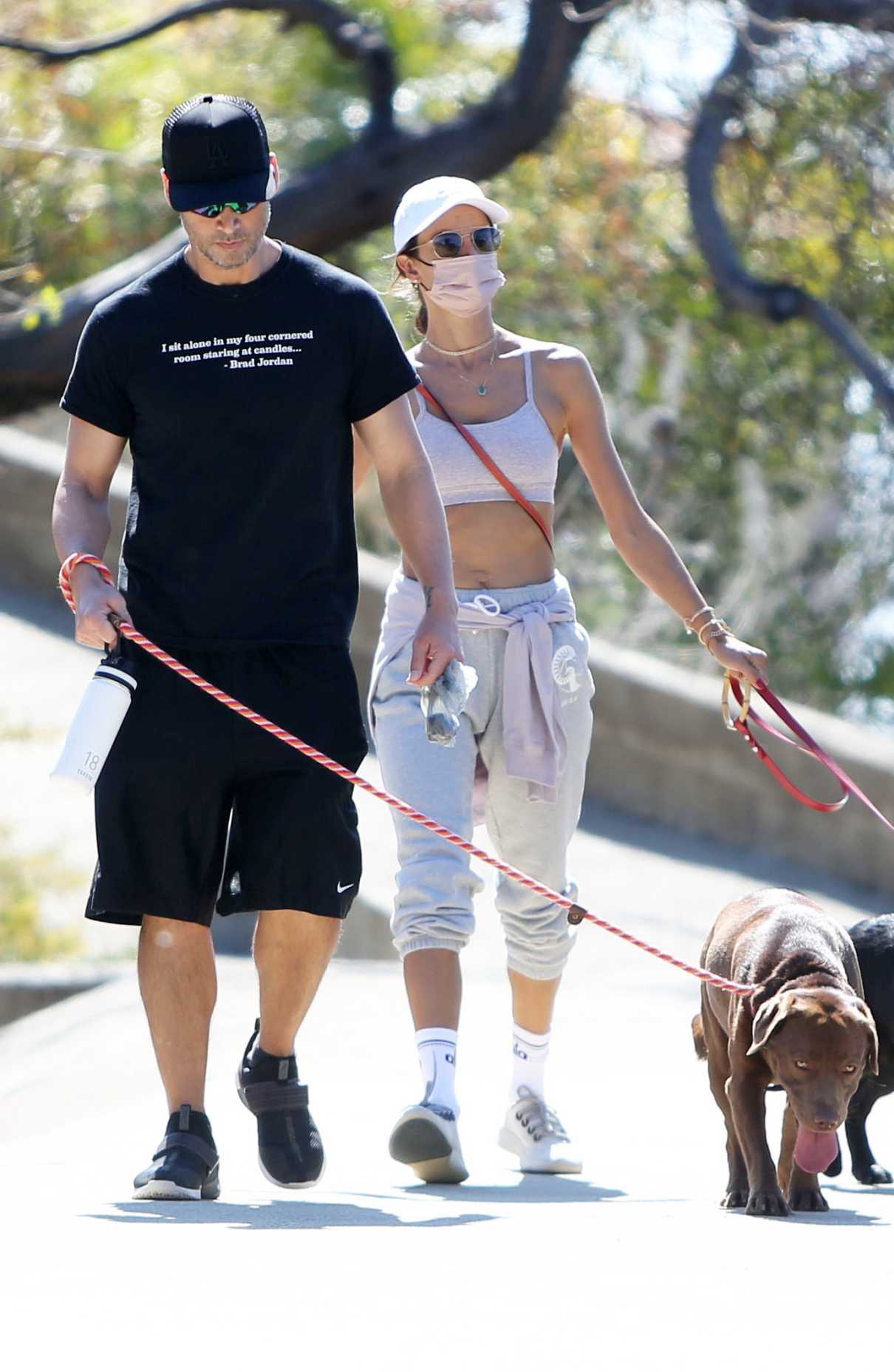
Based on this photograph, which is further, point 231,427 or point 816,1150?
point 231,427

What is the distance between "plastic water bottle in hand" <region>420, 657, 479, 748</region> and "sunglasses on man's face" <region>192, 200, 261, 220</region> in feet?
3.15

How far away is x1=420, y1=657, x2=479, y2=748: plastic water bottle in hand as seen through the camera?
4312mm

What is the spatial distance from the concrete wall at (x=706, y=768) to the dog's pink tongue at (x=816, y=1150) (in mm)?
5766

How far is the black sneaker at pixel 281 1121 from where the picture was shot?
4.25 metres

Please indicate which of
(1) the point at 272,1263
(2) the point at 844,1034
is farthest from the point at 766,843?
(1) the point at 272,1263

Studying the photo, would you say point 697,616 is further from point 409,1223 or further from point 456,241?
point 409,1223

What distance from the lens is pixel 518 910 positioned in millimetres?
4875

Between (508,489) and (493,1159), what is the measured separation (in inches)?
61.5

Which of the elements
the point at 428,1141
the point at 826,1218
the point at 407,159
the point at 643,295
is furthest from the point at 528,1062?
the point at 643,295

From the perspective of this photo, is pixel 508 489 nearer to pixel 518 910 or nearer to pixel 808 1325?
pixel 518 910

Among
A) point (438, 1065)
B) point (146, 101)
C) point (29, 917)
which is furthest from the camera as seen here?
point (146, 101)

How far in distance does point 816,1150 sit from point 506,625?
1427 millimetres

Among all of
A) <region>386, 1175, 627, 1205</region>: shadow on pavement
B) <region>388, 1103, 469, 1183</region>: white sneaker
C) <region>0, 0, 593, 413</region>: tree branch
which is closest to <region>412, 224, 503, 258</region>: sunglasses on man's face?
<region>388, 1103, 469, 1183</region>: white sneaker

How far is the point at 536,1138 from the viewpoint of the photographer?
483 cm
